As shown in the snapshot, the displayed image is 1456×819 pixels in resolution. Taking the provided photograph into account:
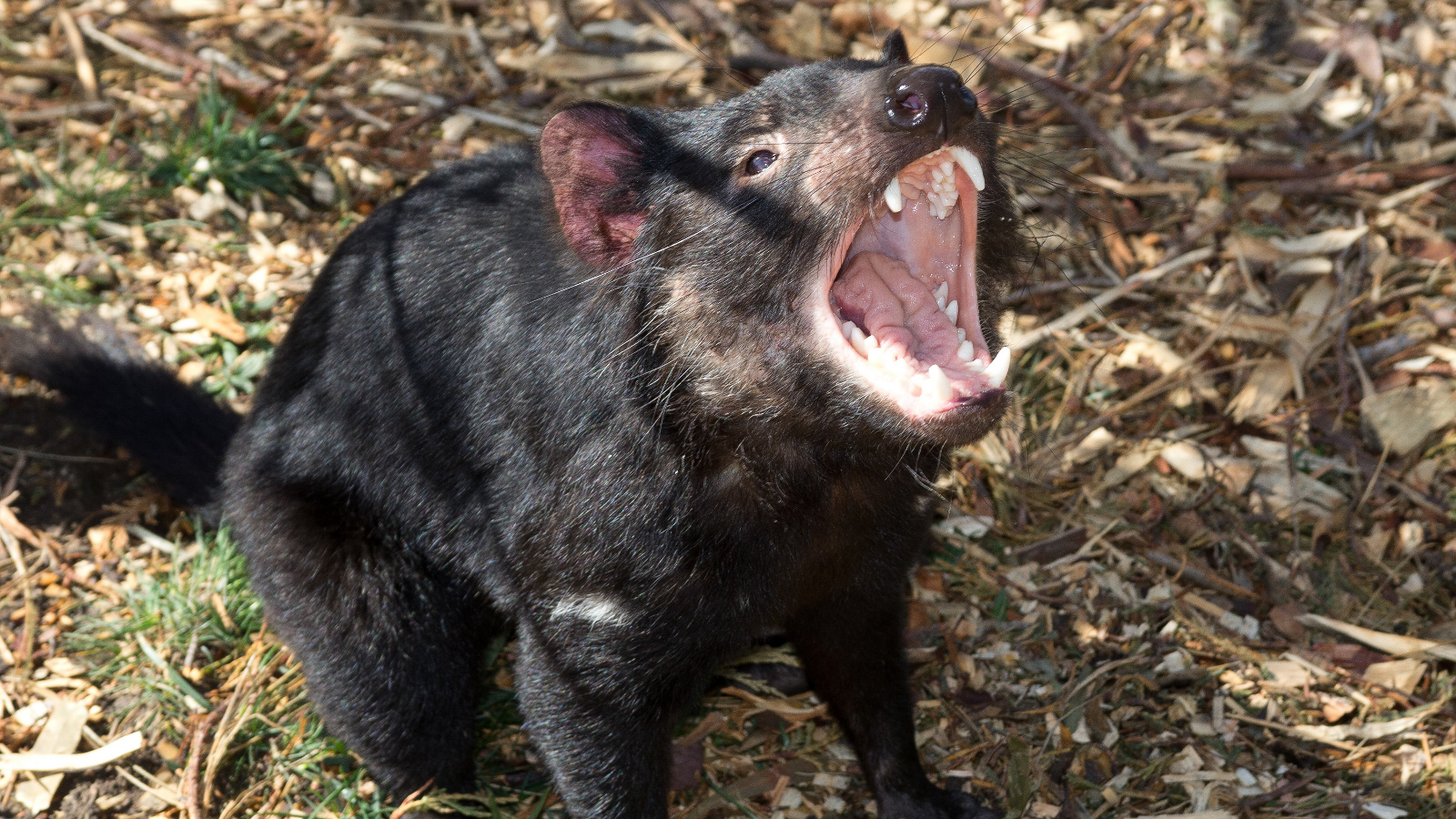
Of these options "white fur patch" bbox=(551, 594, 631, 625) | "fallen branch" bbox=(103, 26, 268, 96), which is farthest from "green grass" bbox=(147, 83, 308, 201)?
"white fur patch" bbox=(551, 594, 631, 625)

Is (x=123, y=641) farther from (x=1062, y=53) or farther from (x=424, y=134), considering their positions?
(x=1062, y=53)

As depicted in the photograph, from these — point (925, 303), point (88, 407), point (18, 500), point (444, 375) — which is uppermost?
point (925, 303)

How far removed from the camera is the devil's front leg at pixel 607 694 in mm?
2545


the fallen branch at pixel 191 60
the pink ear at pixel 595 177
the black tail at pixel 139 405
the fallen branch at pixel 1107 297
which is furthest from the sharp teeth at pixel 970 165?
the fallen branch at pixel 191 60

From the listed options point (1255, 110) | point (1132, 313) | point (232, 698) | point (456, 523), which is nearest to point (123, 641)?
point (232, 698)

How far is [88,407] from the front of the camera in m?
3.34

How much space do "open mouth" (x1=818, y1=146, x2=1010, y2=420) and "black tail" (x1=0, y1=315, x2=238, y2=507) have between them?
1.84 metres

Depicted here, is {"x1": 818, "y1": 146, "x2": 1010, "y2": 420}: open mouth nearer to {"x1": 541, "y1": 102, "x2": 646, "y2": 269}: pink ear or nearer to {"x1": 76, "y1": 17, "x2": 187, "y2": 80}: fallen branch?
{"x1": 541, "y1": 102, "x2": 646, "y2": 269}: pink ear

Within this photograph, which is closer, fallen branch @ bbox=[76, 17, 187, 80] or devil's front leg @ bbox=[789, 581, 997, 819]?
devil's front leg @ bbox=[789, 581, 997, 819]

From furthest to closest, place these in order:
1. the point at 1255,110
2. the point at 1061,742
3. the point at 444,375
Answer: the point at 1255,110, the point at 1061,742, the point at 444,375

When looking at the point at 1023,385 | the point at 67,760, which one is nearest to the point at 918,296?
the point at 1023,385

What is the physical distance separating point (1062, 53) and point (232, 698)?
139 inches

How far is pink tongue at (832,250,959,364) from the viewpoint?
243 centimetres

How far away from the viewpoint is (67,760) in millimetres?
3082
